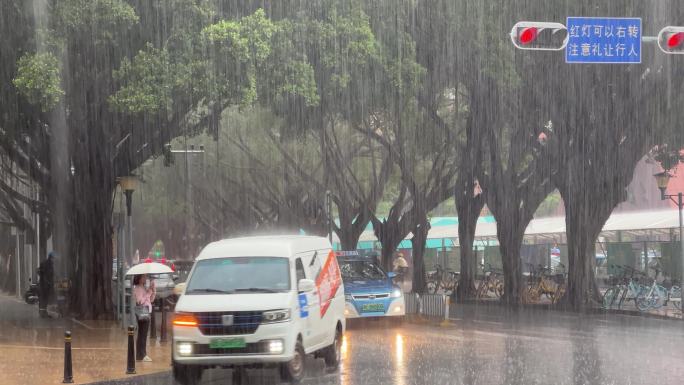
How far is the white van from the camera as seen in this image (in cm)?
1433

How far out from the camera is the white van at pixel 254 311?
47.0 ft

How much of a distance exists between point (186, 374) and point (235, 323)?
1.13m

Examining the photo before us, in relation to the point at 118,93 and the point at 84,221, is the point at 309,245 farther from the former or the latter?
the point at 84,221

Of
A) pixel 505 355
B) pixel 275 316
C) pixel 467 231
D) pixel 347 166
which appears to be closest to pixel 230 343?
pixel 275 316

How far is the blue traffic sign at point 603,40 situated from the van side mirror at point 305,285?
6421 mm

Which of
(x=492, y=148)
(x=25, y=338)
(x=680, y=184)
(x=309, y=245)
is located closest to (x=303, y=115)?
(x=492, y=148)

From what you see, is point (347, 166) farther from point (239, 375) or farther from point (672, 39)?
point (239, 375)

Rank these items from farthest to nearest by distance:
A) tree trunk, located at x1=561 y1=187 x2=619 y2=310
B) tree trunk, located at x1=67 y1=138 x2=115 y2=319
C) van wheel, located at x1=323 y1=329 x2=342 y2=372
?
tree trunk, located at x1=561 y1=187 x2=619 y2=310, tree trunk, located at x1=67 y1=138 x2=115 y2=319, van wheel, located at x1=323 y1=329 x2=342 y2=372

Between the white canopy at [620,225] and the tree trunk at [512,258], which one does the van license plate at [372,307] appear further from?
the white canopy at [620,225]

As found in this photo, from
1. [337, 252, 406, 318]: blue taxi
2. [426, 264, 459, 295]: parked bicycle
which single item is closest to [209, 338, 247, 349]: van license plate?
[337, 252, 406, 318]: blue taxi

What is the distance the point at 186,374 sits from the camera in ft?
48.5

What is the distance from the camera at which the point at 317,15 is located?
83.6ft

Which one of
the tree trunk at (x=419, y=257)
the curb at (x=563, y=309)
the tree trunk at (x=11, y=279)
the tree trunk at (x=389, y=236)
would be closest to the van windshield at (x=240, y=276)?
the curb at (x=563, y=309)

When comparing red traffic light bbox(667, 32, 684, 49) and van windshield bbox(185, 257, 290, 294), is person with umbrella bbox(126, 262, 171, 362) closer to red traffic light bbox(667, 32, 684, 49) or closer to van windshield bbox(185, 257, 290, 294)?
van windshield bbox(185, 257, 290, 294)
